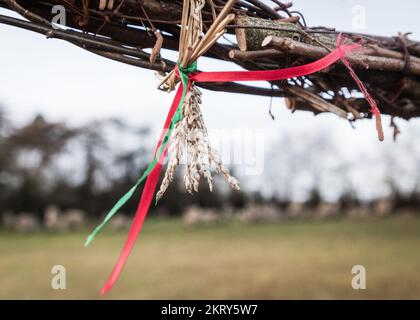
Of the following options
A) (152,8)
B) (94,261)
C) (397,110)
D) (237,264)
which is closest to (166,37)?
(152,8)

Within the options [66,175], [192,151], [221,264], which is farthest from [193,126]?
[66,175]

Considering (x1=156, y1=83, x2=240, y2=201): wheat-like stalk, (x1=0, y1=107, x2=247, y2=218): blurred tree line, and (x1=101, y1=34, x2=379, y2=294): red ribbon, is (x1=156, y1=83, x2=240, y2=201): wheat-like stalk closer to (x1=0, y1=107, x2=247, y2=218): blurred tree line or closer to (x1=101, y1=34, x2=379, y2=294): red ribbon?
(x1=101, y1=34, x2=379, y2=294): red ribbon

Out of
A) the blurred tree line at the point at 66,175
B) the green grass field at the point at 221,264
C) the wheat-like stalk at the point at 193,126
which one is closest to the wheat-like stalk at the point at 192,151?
the wheat-like stalk at the point at 193,126

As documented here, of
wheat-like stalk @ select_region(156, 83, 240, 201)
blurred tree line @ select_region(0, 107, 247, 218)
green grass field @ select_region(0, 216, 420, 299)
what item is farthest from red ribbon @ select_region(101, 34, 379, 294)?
blurred tree line @ select_region(0, 107, 247, 218)

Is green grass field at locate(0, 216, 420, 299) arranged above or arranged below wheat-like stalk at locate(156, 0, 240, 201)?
below

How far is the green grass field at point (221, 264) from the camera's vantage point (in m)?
8.73

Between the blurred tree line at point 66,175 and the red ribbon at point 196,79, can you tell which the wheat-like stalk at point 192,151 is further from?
the blurred tree line at point 66,175

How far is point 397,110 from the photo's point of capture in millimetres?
1805

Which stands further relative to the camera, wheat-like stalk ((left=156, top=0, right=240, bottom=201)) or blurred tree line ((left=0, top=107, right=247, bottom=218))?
blurred tree line ((left=0, top=107, right=247, bottom=218))

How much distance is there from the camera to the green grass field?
8727 mm

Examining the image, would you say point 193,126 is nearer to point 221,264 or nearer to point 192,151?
point 192,151

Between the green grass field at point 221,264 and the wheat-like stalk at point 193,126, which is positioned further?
the green grass field at point 221,264

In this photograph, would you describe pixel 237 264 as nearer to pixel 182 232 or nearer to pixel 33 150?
pixel 182 232

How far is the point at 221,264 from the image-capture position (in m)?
11.7
